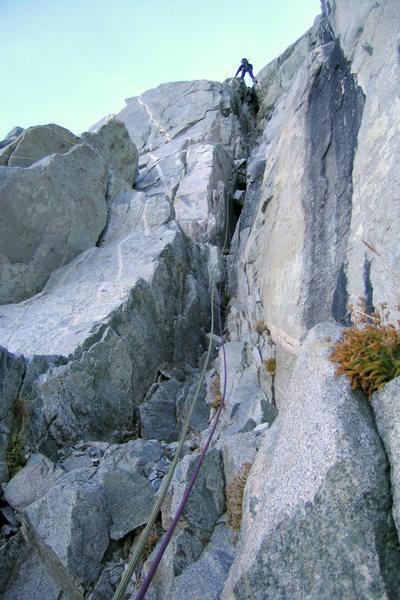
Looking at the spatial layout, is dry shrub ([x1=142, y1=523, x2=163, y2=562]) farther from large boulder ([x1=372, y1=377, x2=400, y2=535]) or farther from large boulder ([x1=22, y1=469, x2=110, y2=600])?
large boulder ([x1=372, y1=377, x2=400, y2=535])

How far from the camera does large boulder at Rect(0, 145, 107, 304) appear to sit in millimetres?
12961

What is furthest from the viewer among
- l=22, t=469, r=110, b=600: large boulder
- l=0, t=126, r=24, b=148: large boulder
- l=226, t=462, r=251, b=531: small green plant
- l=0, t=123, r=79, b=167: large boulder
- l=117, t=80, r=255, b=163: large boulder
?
l=117, t=80, r=255, b=163: large boulder

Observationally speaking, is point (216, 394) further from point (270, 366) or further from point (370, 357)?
point (370, 357)

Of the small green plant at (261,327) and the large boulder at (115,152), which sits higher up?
the large boulder at (115,152)

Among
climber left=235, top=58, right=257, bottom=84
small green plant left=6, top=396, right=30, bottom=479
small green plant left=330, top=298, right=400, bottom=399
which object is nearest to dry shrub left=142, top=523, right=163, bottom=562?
small green plant left=6, top=396, right=30, bottom=479

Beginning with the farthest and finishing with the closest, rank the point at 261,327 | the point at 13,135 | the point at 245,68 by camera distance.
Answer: the point at 245,68
the point at 13,135
the point at 261,327

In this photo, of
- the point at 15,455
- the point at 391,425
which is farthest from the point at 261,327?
the point at 391,425

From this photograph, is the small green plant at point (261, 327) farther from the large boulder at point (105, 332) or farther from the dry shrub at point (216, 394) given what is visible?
the large boulder at point (105, 332)

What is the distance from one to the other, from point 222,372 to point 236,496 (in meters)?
5.90

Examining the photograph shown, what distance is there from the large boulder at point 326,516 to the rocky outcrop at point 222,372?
2 cm

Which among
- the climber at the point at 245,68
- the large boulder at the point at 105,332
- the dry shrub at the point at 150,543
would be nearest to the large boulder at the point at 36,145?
the large boulder at the point at 105,332

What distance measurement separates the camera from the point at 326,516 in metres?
3.31

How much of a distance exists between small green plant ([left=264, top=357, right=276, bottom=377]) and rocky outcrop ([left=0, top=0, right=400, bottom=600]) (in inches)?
2.0

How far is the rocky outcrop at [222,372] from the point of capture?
353 cm
